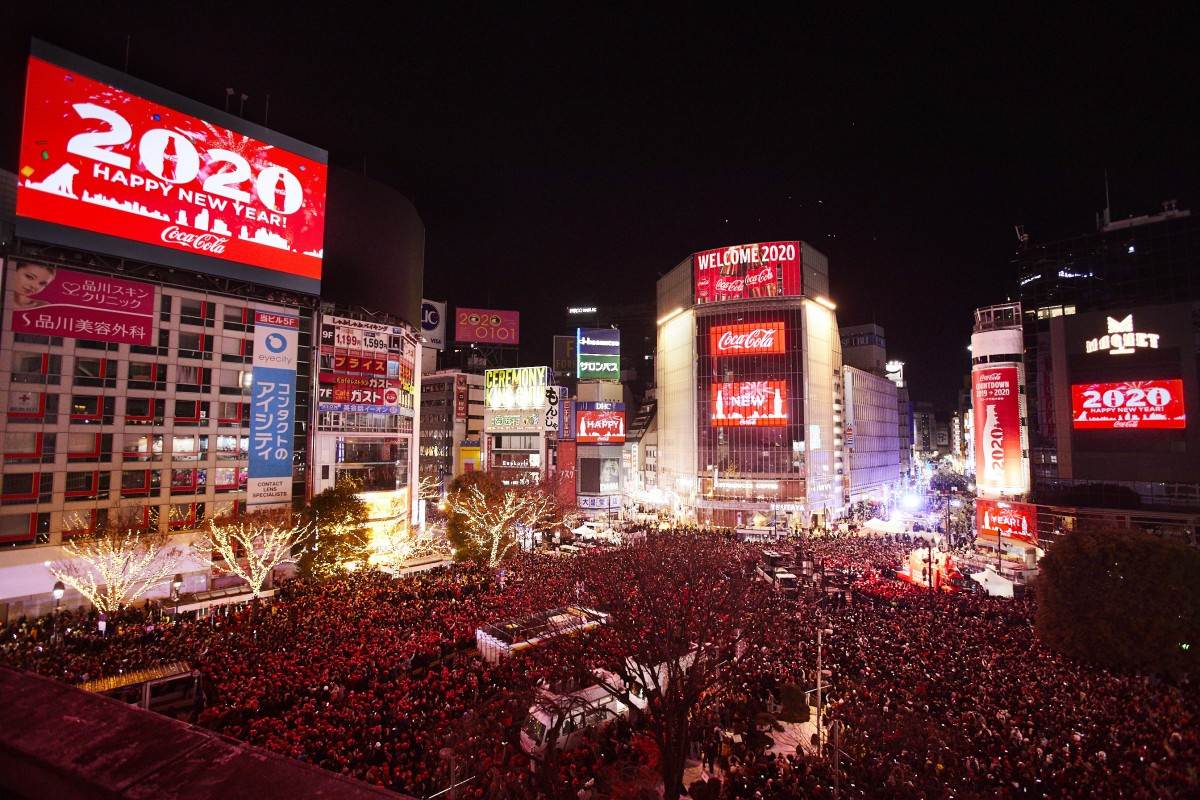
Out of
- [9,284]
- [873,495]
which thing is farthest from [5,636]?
[873,495]

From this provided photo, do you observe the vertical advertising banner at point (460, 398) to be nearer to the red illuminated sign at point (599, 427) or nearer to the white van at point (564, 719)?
the red illuminated sign at point (599, 427)

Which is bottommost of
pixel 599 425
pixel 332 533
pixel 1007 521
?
pixel 1007 521

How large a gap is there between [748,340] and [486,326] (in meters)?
34.5

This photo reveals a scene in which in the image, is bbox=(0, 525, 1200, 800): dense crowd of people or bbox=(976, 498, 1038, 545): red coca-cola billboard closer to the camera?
bbox=(0, 525, 1200, 800): dense crowd of people

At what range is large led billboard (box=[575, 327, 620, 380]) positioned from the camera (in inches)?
2692

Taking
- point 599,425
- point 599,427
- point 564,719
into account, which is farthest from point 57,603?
point 599,425

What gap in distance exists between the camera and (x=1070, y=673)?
16359 mm

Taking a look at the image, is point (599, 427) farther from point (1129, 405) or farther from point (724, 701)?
point (724, 701)

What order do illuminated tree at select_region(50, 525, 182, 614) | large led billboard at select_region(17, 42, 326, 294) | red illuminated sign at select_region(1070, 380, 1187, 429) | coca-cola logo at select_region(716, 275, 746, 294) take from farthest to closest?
1. coca-cola logo at select_region(716, 275, 746, 294)
2. red illuminated sign at select_region(1070, 380, 1187, 429)
3. large led billboard at select_region(17, 42, 326, 294)
4. illuminated tree at select_region(50, 525, 182, 614)

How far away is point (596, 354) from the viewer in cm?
6881

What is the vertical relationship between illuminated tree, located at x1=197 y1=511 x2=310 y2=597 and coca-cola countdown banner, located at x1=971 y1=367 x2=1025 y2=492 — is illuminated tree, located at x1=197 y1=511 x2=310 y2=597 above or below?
below

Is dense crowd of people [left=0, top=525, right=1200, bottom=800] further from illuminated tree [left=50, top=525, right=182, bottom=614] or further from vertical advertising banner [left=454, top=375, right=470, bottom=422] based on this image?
vertical advertising banner [left=454, top=375, right=470, bottom=422]

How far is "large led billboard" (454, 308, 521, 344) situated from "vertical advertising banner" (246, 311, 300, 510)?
35.1 m

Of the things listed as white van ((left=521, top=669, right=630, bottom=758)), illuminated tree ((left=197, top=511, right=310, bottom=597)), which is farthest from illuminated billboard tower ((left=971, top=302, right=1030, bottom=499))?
illuminated tree ((left=197, top=511, right=310, bottom=597))
